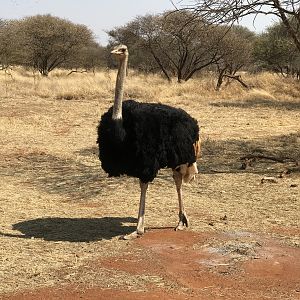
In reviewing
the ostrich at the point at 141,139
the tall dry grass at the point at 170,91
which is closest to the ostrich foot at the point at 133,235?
the ostrich at the point at 141,139

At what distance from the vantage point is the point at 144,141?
5266mm

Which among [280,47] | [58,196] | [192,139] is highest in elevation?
[280,47]

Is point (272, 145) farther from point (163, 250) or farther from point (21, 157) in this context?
point (163, 250)

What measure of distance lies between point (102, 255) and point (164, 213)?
5.21ft

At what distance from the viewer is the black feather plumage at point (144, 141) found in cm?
525

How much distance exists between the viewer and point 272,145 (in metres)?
10.9

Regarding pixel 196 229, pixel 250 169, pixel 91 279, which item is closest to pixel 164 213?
pixel 196 229

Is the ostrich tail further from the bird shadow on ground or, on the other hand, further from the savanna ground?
the bird shadow on ground

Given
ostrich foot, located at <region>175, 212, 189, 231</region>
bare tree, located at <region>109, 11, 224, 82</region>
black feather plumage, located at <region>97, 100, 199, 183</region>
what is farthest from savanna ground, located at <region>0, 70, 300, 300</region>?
bare tree, located at <region>109, 11, 224, 82</region>

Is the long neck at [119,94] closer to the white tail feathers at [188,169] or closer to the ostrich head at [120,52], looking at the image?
the ostrich head at [120,52]

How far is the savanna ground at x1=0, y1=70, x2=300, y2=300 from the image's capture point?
4203 mm

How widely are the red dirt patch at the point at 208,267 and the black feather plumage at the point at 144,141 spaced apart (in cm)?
69

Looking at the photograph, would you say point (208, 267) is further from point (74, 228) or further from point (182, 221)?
point (74, 228)

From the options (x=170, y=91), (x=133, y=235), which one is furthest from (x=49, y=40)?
(x=133, y=235)
